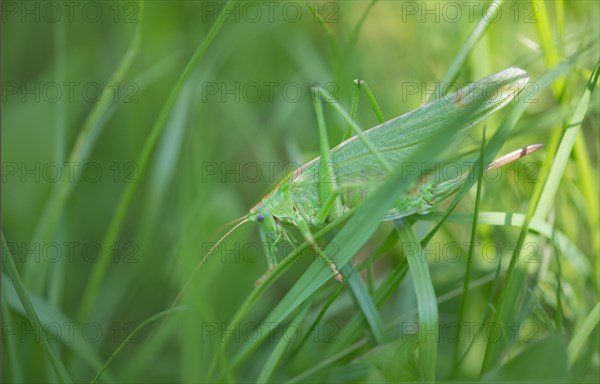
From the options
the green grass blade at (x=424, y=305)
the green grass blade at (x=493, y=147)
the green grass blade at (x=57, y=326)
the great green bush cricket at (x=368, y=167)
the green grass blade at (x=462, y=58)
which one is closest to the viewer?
the green grass blade at (x=424, y=305)

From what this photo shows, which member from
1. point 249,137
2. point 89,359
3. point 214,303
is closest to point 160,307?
point 214,303

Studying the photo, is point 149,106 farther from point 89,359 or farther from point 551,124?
point 551,124

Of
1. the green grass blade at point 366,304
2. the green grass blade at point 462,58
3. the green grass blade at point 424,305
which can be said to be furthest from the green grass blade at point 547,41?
the green grass blade at point 366,304

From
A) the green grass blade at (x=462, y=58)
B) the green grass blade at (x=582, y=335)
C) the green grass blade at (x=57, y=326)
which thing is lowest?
the green grass blade at (x=57, y=326)

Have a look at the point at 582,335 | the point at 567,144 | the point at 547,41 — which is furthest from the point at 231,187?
the point at 582,335

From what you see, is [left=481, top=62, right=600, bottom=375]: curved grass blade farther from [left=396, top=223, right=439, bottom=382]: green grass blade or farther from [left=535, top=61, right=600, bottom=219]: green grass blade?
[left=396, top=223, right=439, bottom=382]: green grass blade

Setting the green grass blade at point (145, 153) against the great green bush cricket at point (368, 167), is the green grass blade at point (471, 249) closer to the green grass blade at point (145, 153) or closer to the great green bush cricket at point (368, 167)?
the great green bush cricket at point (368, 167)

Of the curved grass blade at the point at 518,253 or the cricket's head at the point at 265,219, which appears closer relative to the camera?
the curved grass blade at the point at 518,253
